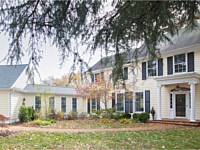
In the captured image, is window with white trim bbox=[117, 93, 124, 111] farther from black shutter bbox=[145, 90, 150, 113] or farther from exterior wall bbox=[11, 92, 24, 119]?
exterior wall bbox=[11, 92, 24, 119]

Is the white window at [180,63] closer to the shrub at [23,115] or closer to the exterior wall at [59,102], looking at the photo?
the shrub at [23,115]

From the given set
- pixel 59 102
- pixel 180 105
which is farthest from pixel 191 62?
pixel 59 102

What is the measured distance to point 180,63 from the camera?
18.5m

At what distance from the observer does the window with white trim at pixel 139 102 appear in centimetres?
2142

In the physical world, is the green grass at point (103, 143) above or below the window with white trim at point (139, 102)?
below

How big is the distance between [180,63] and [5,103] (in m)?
13.3

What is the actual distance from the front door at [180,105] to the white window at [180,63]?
1846mm

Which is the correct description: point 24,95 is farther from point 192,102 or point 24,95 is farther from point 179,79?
point 192,102

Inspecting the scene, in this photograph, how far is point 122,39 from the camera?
5.20 metres

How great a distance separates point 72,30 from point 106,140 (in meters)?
6.66

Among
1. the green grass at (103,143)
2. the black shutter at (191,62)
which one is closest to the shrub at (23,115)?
the green grass at (103,143)

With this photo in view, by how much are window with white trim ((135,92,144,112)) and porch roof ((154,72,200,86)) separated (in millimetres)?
2682

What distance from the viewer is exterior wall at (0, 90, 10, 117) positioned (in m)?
21.3

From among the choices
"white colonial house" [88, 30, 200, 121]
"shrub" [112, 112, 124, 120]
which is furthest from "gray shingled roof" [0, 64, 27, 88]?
"shrub" [112, 112, 124, 120]
